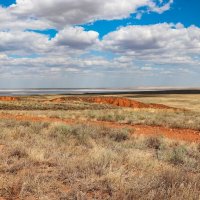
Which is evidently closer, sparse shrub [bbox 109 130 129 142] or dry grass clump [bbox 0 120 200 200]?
dry grass clump [bbox 0 120 200 200]

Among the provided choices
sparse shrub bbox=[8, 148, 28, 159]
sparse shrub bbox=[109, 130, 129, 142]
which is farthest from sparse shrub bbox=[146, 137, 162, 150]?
sparse shrub bbox=[8, 148, 28, 159]

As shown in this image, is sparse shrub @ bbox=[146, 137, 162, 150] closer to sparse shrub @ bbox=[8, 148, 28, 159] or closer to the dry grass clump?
the dry grass clump

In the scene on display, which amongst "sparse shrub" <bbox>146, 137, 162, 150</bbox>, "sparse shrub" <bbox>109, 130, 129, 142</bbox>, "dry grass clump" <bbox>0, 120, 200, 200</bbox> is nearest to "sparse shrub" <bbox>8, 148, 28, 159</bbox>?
"dry grass clump" <bbox>0, 120, 200, 200</bbox>

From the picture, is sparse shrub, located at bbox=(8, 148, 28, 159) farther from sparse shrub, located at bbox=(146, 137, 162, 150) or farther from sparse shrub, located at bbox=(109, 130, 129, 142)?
sparse shrub, located at bbox=(109, 130, 129, 142)

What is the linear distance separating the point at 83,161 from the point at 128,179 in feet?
5.29

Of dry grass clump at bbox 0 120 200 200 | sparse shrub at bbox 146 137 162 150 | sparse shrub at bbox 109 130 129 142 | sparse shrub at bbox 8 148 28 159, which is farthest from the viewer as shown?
sparse shrub at bbox 109 130 129 142

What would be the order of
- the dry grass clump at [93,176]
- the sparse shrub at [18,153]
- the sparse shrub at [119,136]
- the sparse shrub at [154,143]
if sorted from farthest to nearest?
1. the sparse shrub at [119,136]
2. the sparse shrub at [154,143]
3. the sparse shrub at [18,153]
4. the dry grass clump at [93,176]

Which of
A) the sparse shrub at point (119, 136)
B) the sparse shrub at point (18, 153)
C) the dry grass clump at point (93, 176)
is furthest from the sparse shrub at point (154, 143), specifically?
the sparse shrub at point (18, 153)

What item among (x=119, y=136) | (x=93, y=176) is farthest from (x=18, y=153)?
(x=119, y=136)

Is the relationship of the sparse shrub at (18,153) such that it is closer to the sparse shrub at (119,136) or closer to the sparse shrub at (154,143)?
the sparse shrub at (154,143)

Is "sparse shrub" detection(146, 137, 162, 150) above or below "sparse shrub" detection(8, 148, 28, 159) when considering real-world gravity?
below

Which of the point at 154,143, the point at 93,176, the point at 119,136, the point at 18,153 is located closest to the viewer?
the point at 93,176

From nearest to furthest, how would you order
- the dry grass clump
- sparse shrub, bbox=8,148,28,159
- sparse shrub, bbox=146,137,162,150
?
1. the dry grass clump
2. sparse shrub, bbox=8,148,28,159
3. sparse shrub, bbox=146,137,162,150

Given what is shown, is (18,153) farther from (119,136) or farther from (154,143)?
(119,136)
